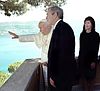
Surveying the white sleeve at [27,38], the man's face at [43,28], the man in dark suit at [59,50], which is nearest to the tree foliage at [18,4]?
the white sleeve at [27,38]

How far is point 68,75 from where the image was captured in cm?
443

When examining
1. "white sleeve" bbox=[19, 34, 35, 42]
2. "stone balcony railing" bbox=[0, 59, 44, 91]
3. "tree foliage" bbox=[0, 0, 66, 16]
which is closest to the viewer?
"stone balcony railing" bbox=[0, 59, 44, 91]

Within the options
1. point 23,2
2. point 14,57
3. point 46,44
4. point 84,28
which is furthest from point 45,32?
point 14,57

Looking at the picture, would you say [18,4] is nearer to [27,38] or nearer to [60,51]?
[27,38]

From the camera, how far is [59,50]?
430cm

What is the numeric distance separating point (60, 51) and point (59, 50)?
0.02 m

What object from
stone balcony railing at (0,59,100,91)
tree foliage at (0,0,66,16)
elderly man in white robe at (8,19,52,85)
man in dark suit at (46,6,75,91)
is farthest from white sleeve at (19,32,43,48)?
tree foliage at (0,0,66,16)

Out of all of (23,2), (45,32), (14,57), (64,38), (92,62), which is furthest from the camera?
(14,57)

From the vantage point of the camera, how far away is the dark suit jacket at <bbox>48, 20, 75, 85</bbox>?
4301 millimetres

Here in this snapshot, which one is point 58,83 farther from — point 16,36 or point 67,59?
point 16,36

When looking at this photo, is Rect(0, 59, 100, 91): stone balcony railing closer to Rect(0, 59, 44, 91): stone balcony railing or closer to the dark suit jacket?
Rect(0, 59, 44, 91): stone balcony railing

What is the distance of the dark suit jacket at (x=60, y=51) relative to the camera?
4301 millimetres

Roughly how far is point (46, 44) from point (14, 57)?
47.4 ft

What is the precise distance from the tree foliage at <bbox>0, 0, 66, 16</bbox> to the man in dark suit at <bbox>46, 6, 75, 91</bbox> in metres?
7.80
